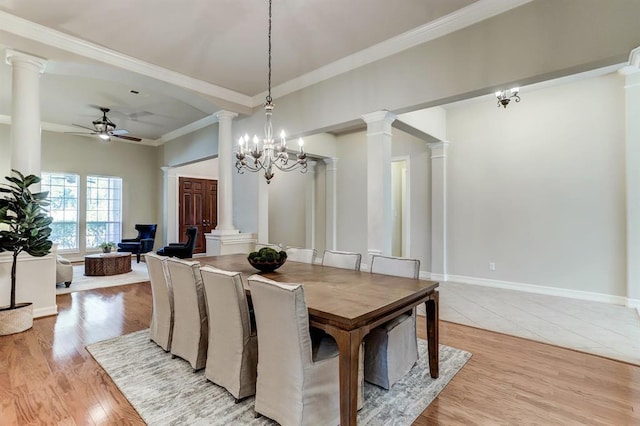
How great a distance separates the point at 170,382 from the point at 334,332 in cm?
147

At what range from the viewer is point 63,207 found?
763cm

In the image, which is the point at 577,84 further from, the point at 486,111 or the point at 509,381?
the point at 509,381

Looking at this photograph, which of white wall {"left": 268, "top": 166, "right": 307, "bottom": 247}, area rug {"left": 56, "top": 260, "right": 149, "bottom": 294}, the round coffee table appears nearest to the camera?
area rug {"left": 56, "top": 260, "right": 149, "bottom": 294}

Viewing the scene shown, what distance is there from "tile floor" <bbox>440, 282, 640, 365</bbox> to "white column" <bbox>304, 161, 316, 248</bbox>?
11.0 feet

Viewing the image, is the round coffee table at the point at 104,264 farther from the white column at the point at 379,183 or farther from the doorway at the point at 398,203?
the doorway at the point at 398,203

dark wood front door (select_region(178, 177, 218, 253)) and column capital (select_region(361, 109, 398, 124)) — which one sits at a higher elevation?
column capital (select_region(361, 109, 398, 124))

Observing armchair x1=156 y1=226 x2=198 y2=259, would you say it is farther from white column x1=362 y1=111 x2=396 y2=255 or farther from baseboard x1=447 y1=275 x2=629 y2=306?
baseboard x1=447 y1=275 x2=629 y2=306

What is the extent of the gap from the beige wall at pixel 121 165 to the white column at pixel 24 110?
192 inches

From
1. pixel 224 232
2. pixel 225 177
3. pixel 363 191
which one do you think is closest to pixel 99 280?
pixel 224 232

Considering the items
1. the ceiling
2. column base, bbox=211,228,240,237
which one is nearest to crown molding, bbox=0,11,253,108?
the ceiling

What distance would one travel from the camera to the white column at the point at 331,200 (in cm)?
709

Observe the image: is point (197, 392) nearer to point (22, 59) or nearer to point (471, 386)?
point (471, 386)

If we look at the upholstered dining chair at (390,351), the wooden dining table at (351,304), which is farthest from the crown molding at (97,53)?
the upholstered dining chair at (390,351)

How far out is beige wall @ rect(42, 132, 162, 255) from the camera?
7.49 metres
